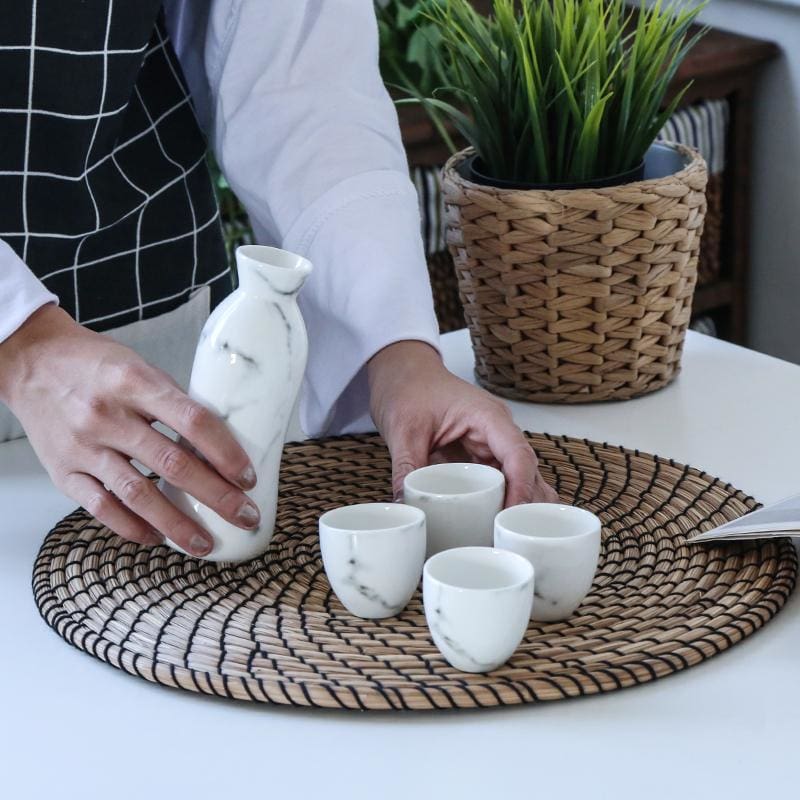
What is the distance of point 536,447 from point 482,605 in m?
0.34

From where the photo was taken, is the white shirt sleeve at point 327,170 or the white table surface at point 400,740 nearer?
the white table surface at point 400,740

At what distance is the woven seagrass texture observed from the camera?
3.43ft

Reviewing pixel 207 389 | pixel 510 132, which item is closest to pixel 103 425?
pixel 207 389

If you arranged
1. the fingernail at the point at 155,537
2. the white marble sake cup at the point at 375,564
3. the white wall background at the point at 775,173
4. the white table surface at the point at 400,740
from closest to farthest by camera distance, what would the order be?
the white table surface at the point at 400,740, the white marble sake cup at the point at 375,564, the fingernail at the point at 155,537, the white wall background at the point at 775,173

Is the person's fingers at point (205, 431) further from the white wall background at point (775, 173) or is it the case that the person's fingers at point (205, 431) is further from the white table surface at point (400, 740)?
the white wall background at point (775, 173)

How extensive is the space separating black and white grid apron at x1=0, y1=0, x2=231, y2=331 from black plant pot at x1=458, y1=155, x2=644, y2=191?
25 cm

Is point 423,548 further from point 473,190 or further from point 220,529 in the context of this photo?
point 473,190

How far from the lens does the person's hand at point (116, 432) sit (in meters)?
0.78

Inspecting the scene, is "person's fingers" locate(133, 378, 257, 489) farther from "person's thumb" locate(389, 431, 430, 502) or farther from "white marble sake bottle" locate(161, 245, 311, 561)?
"person's thumb" locate(389, 431, 430, 502)

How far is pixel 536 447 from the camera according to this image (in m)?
0.99

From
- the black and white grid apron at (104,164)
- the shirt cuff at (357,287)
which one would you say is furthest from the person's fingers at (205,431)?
the black and white grid apron at (104,164)

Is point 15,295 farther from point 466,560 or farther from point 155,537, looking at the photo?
point 466,560

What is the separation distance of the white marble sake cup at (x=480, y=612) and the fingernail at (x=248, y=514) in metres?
0.15

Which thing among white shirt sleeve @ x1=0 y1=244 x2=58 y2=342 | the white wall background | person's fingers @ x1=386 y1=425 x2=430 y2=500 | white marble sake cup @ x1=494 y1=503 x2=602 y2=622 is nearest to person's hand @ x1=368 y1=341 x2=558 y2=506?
person's fingers @ x1=386 y1=425 x2=430 y2=500
